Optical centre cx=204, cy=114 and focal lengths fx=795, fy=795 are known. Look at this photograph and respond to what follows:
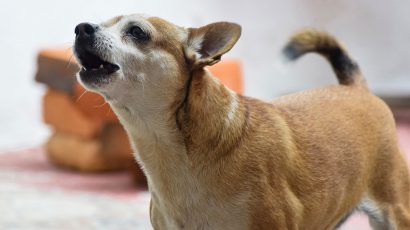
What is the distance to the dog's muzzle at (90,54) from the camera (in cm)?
217

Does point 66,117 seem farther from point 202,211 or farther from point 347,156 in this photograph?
point 202,211

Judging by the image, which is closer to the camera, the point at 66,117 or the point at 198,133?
the point at 198,133

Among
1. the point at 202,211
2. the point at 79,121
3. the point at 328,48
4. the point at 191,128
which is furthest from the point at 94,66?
the point at 79,121

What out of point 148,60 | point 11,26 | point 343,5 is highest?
point 148,60

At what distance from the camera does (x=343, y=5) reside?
6.09m

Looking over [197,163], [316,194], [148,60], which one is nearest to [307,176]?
[316,194]

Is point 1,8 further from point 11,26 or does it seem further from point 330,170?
point 330,170

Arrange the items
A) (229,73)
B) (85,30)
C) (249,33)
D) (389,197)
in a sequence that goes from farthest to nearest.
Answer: (249,33) → (229,73) → (389,197) → (85,30)

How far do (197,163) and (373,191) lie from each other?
30.2 inches

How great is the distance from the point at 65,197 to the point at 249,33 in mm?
2540

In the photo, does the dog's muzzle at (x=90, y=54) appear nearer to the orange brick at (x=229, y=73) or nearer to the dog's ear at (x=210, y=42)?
the dog's ear at (x=210, y=42)

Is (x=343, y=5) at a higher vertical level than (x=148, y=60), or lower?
lower

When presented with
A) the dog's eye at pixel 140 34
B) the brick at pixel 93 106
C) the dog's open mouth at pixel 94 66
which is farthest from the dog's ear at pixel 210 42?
the brick at pixel 93 106

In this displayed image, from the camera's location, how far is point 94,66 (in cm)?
222
